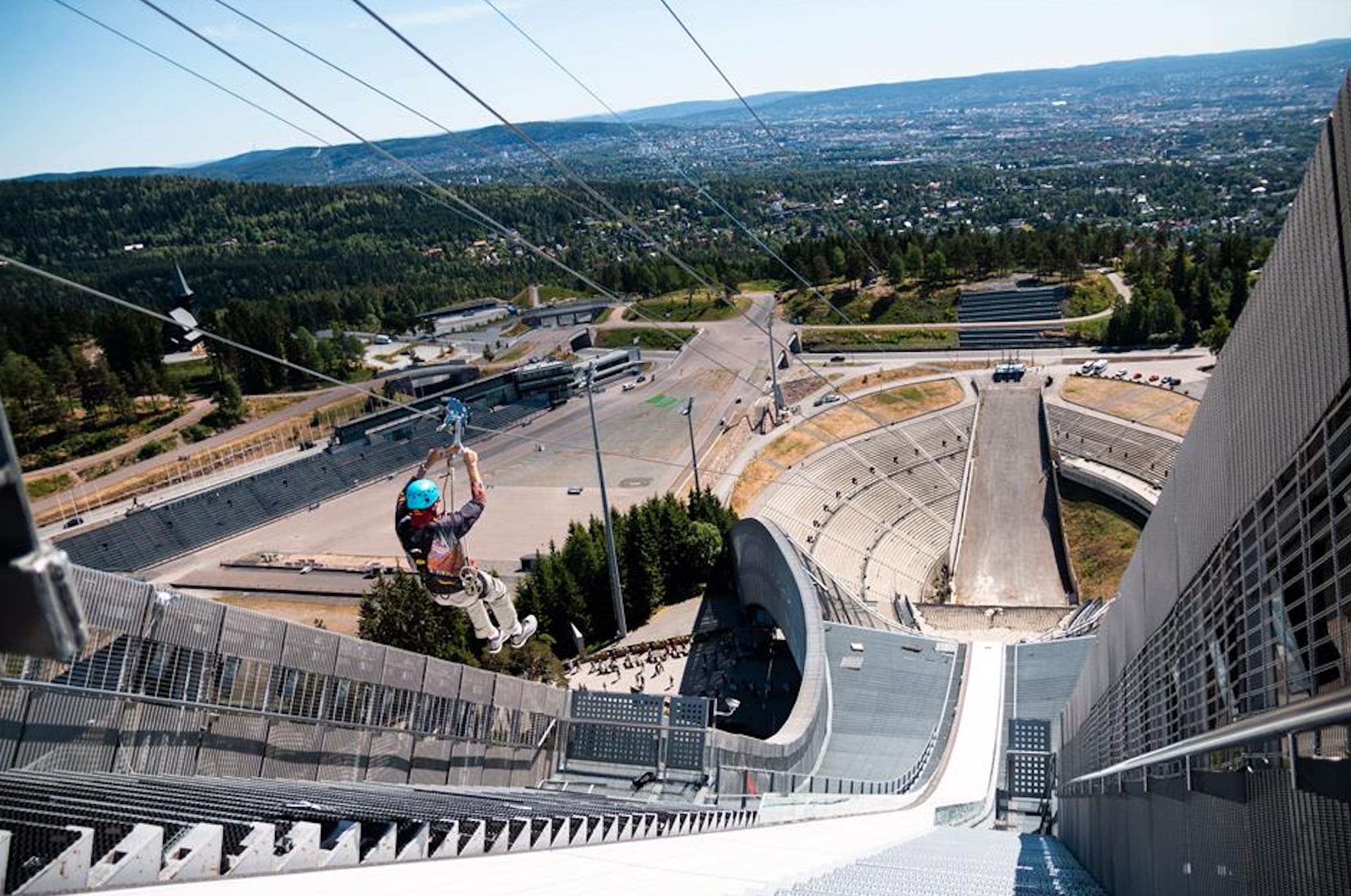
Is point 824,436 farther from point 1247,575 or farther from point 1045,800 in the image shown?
point 1247,575

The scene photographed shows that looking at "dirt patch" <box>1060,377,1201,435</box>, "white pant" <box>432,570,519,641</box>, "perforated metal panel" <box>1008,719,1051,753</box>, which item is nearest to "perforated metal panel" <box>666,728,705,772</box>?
"white pant" <box>432,570,519,641</box>

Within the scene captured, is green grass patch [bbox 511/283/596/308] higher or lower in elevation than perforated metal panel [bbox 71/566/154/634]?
higher

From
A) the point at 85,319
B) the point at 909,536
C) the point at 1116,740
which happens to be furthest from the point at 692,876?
the point at 85,319

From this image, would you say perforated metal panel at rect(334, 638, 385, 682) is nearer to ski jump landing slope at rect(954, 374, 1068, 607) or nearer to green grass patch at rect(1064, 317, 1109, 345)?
ski jump landing slope at rect(954, 374, 1068, 607)

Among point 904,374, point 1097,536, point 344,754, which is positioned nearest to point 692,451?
point 904,374

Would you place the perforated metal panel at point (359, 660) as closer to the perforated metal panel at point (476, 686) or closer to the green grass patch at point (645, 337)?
the perforated metal panel at point (476, 686)

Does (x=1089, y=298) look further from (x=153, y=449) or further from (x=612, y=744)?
(x=612, y=744)
